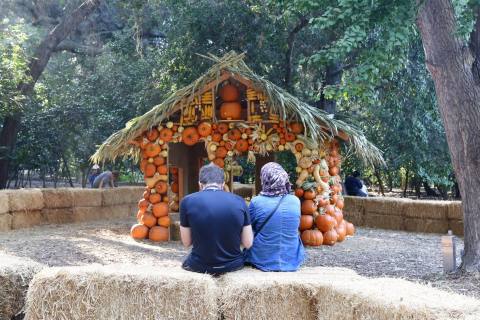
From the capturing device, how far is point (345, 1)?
8664mm

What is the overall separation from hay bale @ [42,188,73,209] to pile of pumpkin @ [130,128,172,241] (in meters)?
3.88

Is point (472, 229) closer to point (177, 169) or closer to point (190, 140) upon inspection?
point (190, 140)

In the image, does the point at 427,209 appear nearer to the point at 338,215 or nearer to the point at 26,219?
the point at 338,215

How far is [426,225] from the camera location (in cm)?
1520

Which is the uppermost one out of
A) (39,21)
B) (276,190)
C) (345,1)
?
(39,21)

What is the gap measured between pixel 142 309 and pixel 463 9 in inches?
265

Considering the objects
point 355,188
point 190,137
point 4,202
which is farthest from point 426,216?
point 4,202

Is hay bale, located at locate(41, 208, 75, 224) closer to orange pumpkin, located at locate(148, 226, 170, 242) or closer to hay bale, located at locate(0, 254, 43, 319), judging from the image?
orange pumpkin, located at locate(148, 226, 170, 242)

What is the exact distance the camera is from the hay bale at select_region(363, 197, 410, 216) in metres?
15.7

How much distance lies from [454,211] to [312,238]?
4.48m

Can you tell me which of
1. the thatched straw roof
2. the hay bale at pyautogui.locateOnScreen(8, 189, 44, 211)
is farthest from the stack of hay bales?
the hay bale at pyautogui.locateOnScreen(8, 189, 44, 211)

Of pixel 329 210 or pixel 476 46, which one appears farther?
pixel 329 210

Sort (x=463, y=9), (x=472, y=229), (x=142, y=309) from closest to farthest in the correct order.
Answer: (x=142, y=309) < (x=472, y=229) < (x=463, y=9)

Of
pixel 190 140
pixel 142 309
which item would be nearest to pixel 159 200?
pixel 190 140
